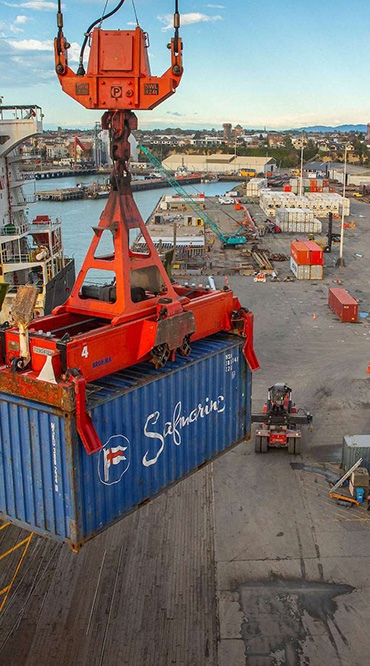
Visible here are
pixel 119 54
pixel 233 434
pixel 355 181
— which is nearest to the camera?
pixel 119 54

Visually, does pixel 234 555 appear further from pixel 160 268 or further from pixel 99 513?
pixel 160 268

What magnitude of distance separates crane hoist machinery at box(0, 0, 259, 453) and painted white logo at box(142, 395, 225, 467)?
4.04ft

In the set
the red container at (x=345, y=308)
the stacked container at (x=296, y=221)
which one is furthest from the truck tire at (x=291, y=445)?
the stacked container at (x=296, y=221)

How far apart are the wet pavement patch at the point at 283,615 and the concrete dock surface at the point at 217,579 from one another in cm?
3

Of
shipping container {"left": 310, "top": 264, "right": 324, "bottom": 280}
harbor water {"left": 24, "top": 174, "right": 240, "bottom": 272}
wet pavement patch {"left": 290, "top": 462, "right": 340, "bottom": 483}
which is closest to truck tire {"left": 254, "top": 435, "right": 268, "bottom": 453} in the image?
wet pavement patch {"left": 290, "top": 462, "right": 340, "bottom": 483}

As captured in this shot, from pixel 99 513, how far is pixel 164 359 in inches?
132

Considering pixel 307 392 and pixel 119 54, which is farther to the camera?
pixel 307 392

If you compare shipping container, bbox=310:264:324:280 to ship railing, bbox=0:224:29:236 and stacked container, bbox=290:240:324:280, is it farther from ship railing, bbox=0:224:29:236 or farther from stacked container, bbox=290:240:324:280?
ship railing, bbox=0:224:29:236

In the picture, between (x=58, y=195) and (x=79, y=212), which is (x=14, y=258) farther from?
(x=58, y=195)

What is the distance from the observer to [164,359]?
Result: 1348 centimetres

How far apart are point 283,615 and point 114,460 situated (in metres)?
6.89

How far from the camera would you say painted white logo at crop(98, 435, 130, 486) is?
40.0ft

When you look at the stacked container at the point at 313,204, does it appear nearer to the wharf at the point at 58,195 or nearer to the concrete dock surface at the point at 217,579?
the wharf at the point at 58,195

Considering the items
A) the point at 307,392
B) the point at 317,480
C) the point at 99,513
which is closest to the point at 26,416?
the point at 99,513
